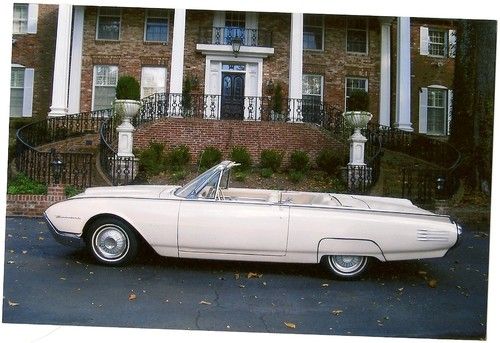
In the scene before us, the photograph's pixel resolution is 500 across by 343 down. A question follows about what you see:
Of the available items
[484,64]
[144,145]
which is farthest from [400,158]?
[144,145]

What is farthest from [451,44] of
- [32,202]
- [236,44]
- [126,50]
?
[126,50]

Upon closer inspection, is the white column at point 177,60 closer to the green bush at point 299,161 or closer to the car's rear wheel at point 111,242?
the green bush at point 299,161

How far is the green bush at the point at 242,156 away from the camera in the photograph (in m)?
5.43

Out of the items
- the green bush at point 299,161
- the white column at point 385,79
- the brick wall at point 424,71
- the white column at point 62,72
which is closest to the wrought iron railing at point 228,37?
the white column at point 385,79

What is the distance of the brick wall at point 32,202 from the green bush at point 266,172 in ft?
7.69

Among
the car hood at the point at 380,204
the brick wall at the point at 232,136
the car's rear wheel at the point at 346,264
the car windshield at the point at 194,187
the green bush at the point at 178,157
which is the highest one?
the brick wall at the point at 232,136

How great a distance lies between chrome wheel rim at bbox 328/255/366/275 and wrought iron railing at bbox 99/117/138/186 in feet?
10.0

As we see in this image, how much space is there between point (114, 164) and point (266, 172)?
226cm

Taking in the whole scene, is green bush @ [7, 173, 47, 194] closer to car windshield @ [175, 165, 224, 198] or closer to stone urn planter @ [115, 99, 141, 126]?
car windshield @ [175, 165, 224, 198]

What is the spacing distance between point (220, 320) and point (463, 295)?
210 cm

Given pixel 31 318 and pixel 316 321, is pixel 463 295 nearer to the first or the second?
pixel 316 321

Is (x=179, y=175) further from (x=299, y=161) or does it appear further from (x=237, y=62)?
(x=237, y=62)

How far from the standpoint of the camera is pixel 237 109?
866 cm

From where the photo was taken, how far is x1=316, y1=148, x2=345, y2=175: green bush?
20.1 ft
